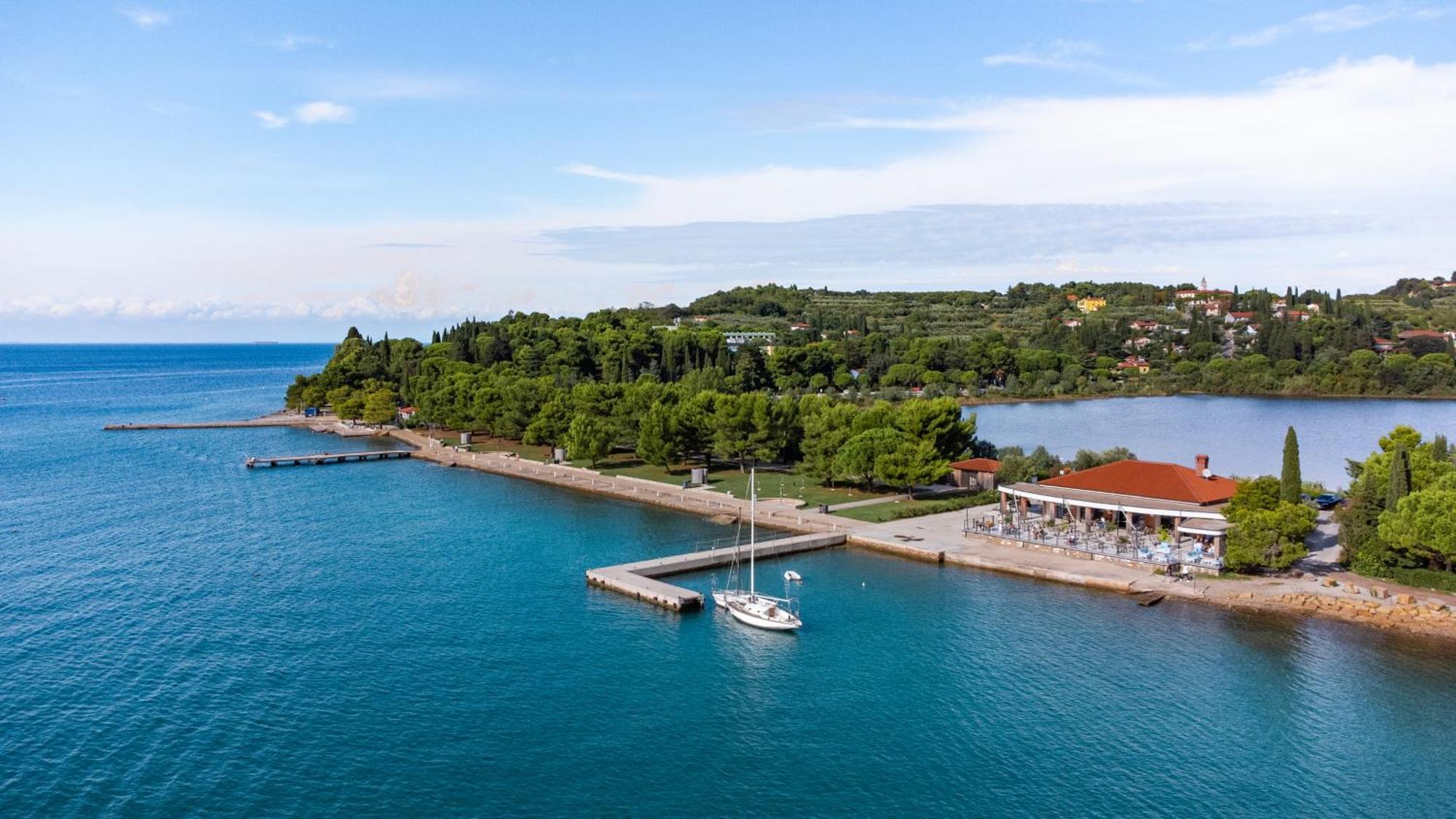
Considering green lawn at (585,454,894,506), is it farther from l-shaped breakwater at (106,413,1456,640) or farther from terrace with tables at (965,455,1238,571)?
terrace with tables at (965,455,1238,571)

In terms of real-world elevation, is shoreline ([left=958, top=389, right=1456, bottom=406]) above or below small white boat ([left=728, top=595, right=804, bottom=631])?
above

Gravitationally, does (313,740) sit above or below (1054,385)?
below

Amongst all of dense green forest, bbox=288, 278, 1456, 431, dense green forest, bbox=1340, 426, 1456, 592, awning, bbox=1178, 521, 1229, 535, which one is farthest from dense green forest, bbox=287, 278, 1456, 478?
dense green forest, bbox=1340, 426, 1456, 592

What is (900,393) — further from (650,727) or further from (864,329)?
(650,727)

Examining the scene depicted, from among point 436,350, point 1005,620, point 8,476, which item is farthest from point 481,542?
point 436,350

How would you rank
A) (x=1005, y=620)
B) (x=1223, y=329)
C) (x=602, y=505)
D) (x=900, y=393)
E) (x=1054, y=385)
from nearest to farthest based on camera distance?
1. (x=1005, y=620)
2. (x=602, y=505)
3. (x=900, y=393)
4. (x=1054, y=385)
5. (x=1223, y=329)

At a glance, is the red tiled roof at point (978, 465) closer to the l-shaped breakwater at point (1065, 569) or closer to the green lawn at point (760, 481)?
the green lawn at point (760, 481)
